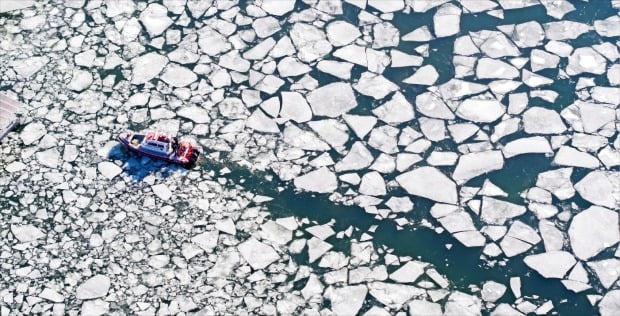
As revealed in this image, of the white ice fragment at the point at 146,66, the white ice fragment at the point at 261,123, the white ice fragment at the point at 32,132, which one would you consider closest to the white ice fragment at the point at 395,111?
the white ice fragment at the point at 261,123

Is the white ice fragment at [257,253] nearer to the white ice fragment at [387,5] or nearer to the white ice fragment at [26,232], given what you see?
the white ice fragment at [26,232]

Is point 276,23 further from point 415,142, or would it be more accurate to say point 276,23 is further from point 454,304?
point 454,304

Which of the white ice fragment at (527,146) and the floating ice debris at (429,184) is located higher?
the white ice fragment at (527,146)

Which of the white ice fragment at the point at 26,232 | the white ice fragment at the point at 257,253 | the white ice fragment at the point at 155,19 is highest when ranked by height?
the white ice fragment at the point at 155,19

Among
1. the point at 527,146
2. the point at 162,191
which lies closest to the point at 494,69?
the point at 527,146

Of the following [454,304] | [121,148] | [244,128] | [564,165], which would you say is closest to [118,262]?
[121,148]

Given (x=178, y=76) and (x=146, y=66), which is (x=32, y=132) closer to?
(x=146, y=66)

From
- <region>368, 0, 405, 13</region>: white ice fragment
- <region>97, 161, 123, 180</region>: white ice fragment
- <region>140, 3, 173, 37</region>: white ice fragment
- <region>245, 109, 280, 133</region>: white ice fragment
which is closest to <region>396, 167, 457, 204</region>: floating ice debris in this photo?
<region>245, 109, 280, 133</region>: white ice fragment

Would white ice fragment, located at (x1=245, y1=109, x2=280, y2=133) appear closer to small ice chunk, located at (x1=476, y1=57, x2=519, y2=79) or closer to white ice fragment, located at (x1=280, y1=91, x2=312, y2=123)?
white ice fragment, located at (x1=280, y1=91, x2=312, y2=123)
